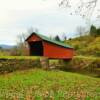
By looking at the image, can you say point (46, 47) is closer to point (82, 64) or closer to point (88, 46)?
point (82, 64)

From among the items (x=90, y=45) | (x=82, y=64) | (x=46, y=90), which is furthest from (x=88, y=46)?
(x=46, y=90)

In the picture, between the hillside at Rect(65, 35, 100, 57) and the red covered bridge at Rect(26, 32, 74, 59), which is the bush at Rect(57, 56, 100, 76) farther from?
the hillside at Rect(65, 35, 100, 57)

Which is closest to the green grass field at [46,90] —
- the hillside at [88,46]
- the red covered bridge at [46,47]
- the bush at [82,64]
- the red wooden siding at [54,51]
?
the red wooden siding at [54,51]

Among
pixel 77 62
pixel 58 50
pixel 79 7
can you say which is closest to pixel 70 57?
pixel 77 62

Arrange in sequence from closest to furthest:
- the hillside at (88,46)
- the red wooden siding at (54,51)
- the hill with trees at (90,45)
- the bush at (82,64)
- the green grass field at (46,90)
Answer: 1. the green grass field at (46,90)
2. the red wooden siding at (54,51)
3. the bush at (82,64)
4. the hillside at (88,46)
5. the hill with trees at (90,45)

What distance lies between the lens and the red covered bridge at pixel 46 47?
39094mm

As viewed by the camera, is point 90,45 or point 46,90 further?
point 90,45

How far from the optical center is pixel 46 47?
128 feet

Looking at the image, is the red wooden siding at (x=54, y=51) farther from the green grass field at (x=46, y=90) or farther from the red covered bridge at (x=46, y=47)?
the green grass field at (x=46, y=90)

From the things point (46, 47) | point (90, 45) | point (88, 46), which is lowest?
point (46, 47)

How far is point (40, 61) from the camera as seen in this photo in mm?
29422

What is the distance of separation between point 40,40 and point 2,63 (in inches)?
545

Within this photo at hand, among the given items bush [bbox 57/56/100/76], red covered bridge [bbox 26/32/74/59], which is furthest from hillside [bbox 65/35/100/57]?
red covered bridge [bbox 26/32/74/59]

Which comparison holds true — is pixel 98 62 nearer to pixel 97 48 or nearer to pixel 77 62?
pixel 77 62
